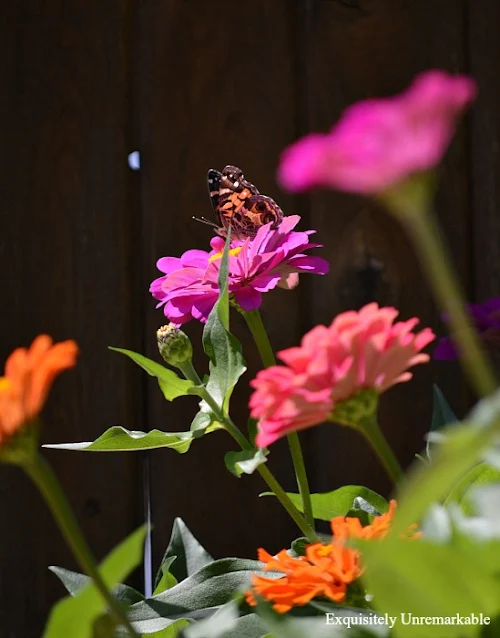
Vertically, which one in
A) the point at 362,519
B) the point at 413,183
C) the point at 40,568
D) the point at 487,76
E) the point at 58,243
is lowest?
the point at 40,568

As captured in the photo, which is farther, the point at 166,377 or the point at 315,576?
the point at 166,377

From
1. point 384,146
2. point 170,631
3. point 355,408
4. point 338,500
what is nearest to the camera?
point 384,146

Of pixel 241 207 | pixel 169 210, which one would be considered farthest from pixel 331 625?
pixel 169 210

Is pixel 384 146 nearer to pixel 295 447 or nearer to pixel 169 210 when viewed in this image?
pixel 295 447

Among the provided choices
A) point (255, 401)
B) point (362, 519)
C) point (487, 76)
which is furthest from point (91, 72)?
point (255, 401)

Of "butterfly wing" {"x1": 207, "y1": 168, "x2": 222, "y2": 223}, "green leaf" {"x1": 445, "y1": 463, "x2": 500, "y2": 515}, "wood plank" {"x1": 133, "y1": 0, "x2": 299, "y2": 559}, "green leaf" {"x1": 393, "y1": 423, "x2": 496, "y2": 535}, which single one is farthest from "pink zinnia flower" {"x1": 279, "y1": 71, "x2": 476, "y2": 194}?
"wood plank" {"x1": 133, "y1": 0, "x2": 299, "y2": 559}

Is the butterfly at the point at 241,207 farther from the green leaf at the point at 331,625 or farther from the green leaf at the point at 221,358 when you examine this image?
the green leaf at the point at 331,625

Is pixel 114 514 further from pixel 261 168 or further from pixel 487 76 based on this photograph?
pixel 487 76
